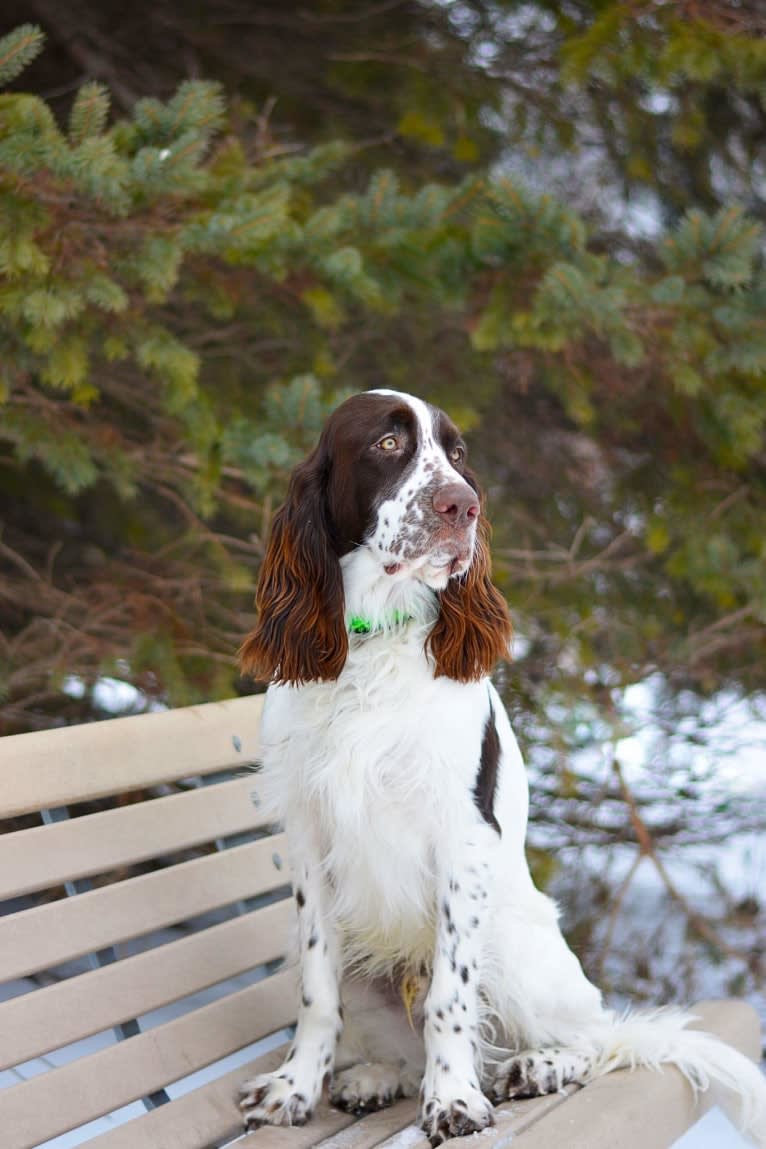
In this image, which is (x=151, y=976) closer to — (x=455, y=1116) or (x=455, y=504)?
(x=455, y=1116)

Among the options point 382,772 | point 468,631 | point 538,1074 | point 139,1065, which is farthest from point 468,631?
point 139,1065

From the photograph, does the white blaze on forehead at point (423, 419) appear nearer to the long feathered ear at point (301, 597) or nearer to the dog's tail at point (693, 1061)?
the long feathered ear at point (301, 597)

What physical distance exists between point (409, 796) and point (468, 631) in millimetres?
312

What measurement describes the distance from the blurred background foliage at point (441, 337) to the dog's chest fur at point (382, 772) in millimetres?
1318

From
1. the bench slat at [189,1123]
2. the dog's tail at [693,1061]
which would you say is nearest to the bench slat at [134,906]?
the bench slat at [189,1123]

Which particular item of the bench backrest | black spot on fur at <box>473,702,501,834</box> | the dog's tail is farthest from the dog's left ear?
the dog's tail

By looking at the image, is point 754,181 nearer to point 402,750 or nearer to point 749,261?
point 749,261

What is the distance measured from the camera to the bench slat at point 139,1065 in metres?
1.96

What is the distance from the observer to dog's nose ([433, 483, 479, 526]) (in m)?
2.10

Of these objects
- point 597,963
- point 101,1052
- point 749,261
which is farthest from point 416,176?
point 101,1052

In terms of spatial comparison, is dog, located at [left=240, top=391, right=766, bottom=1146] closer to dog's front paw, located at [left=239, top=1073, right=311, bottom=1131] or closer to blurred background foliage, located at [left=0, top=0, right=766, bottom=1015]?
dog's front paw, located at [left=239, top=1073, right=311, bottom=1131]

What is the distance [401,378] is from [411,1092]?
316 cm

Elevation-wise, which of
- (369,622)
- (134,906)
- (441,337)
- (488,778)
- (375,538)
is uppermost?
(375,538)

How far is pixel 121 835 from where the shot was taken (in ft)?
7.77
